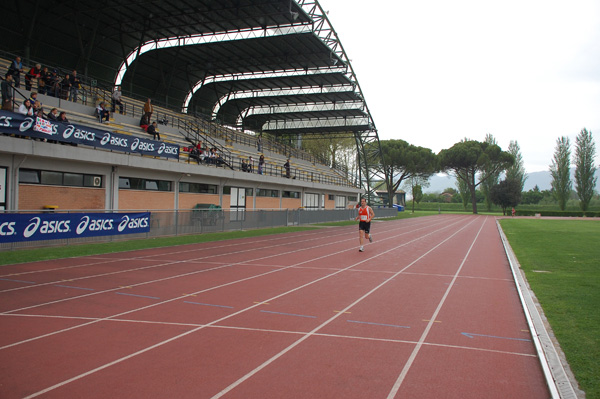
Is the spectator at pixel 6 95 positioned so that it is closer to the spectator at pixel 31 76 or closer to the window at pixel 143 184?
the spectator at pixel 31 76

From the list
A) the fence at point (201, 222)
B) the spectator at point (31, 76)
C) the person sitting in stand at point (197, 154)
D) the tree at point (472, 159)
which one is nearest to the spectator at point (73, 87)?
the spectator at point (31, 76)

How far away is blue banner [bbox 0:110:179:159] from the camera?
14.9 m

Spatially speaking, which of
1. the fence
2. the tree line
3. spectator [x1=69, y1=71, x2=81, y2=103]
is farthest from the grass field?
the tree line

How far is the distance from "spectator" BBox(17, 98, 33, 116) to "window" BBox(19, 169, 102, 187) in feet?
7.75

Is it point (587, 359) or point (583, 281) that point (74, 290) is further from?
point (583, 281)

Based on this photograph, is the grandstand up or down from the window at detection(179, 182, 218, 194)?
up

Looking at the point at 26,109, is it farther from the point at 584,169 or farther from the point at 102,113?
the point at 584,169

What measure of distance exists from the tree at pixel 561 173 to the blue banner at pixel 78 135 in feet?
246

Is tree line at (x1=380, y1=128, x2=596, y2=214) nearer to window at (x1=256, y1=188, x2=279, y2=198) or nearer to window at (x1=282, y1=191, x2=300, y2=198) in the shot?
window at (x1=282, y1=191, x2=300, y2=198)

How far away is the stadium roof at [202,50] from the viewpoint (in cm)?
2659

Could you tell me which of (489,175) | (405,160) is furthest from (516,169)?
(405,160)

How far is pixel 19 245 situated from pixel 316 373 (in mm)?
13129

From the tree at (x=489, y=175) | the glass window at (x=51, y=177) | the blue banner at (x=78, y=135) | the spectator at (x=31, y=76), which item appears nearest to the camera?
the blue banner at (x=78, y=135)

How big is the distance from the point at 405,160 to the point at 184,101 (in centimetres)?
4497
